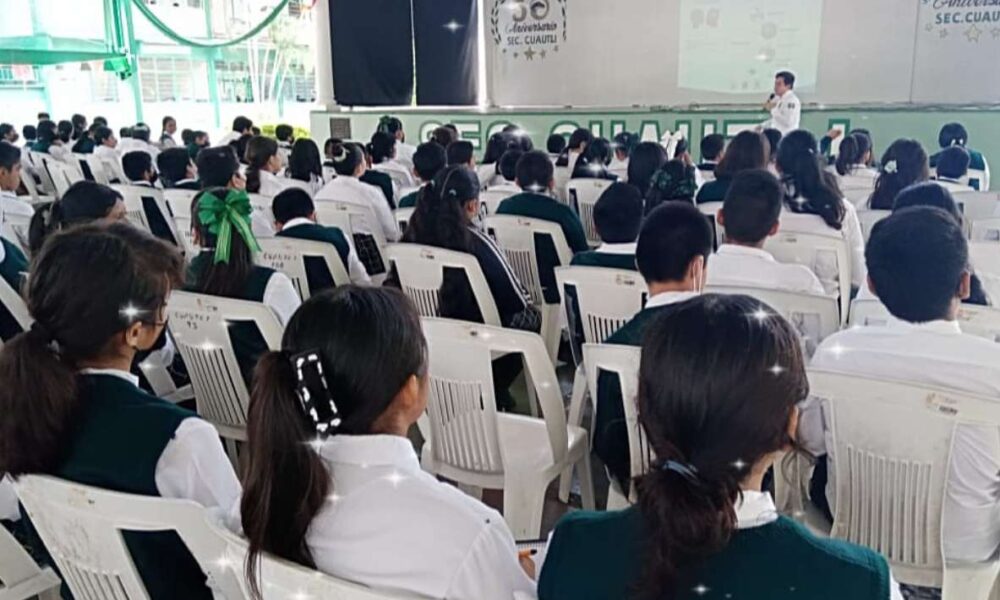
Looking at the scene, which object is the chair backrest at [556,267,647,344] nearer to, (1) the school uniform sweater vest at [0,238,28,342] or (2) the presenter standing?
(1) the school uniform sweater vest at [0,238,28,342]

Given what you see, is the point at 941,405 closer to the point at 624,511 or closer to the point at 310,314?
the point at 624,511

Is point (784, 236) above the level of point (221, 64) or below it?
below

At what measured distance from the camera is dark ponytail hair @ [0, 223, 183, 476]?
1325 mm

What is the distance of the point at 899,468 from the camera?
159 centimetres

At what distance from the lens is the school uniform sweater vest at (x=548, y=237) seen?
376 cm

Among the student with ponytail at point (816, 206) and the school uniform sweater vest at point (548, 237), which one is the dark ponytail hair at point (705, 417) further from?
the school uniform sweater vest at point (548, 237)

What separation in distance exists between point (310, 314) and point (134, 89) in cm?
1324

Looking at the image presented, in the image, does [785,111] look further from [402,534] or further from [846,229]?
[402,534]

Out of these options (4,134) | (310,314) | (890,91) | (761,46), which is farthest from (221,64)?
(310,314)

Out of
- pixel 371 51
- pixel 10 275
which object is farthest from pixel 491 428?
pixel 371 51

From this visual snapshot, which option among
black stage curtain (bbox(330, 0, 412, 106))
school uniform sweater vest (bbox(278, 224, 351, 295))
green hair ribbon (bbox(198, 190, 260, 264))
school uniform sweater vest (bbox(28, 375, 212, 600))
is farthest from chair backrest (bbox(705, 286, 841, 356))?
black stage curtain (bbox(330, 0, 412, 106))

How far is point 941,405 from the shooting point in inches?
57.6

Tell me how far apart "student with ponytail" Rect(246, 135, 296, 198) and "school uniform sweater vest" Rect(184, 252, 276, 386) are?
234 cm

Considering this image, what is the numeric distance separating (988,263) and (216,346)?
2.62m
